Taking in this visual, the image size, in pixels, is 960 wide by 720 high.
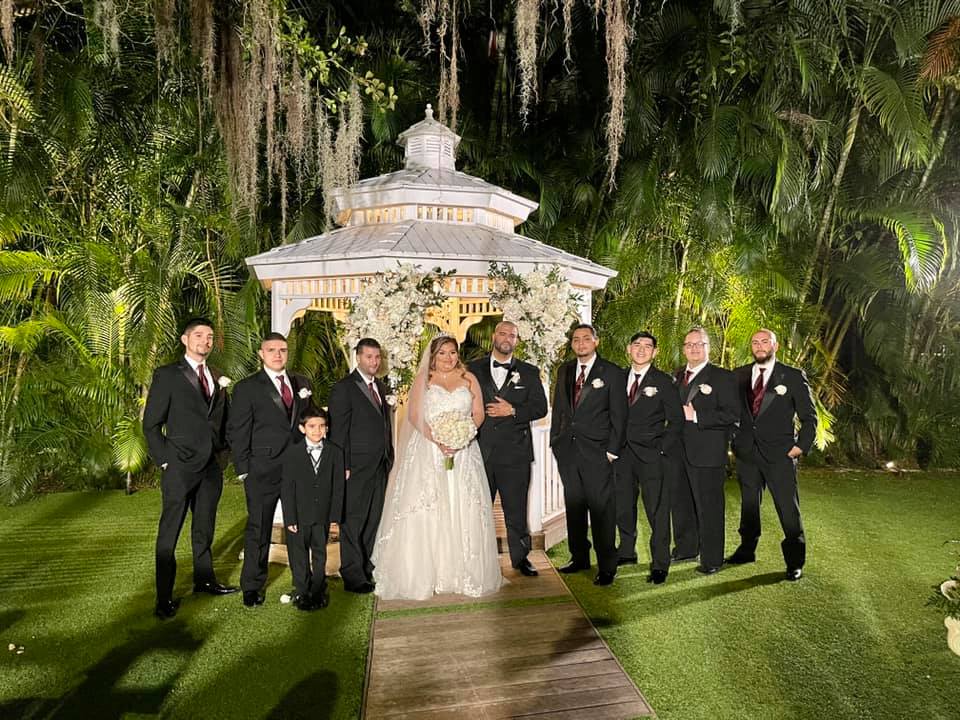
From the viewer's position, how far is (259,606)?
517 cm

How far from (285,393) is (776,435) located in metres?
4.31

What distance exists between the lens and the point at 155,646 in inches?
177

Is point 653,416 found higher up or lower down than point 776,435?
higher up

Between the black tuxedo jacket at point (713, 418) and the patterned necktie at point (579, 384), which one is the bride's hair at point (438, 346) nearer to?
the patterned necktie at point (579, 384)

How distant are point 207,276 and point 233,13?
18.4 ft

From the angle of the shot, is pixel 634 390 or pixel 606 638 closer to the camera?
pixel 606 638

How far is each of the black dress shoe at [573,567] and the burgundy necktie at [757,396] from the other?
211cm

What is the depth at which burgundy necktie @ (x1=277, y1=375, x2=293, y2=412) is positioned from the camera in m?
5.18

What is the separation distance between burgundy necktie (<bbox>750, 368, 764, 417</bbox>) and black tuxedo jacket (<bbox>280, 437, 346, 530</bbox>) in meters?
3.79

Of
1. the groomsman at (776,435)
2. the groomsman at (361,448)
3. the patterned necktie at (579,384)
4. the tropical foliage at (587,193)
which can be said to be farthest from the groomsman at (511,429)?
the tropical foliage at (587,193)

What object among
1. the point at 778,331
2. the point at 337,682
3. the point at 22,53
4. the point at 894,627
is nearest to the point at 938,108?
the point at 778,331

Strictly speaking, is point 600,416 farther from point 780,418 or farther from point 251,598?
point 251,598

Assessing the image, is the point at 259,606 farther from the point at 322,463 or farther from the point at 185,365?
the point at 185,365

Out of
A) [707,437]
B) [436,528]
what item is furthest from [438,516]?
[707,437]
